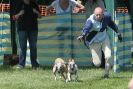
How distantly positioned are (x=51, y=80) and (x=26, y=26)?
266 cm

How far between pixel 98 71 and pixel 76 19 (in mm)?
1975

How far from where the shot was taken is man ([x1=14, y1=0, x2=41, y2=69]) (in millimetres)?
13695

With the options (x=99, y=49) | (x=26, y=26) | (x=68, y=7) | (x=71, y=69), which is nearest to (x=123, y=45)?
(x=68, y=7)

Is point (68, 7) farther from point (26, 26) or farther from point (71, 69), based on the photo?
point (71, 69)

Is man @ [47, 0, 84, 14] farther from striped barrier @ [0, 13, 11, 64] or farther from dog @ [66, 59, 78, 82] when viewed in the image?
dog @ [66, 59, 78, 82]

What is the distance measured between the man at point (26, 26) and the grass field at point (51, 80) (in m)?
0.47

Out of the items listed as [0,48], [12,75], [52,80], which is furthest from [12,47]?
[52,80]

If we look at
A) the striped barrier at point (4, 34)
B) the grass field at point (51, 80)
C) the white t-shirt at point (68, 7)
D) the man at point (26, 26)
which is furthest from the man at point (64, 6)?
the grass field at point (51, 80)

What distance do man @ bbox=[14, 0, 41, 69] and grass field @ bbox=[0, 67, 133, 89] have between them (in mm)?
469

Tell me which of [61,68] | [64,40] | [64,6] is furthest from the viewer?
[64,40]

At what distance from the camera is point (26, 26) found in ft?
44.9

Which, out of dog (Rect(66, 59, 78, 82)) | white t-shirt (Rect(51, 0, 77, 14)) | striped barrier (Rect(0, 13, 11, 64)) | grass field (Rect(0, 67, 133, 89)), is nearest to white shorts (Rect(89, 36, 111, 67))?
grass field (Rect(0, 67, 133, 89))

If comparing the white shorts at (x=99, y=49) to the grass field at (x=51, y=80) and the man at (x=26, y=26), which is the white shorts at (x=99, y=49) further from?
the man at (x=26, y=26)

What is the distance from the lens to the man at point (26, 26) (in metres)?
13.7
